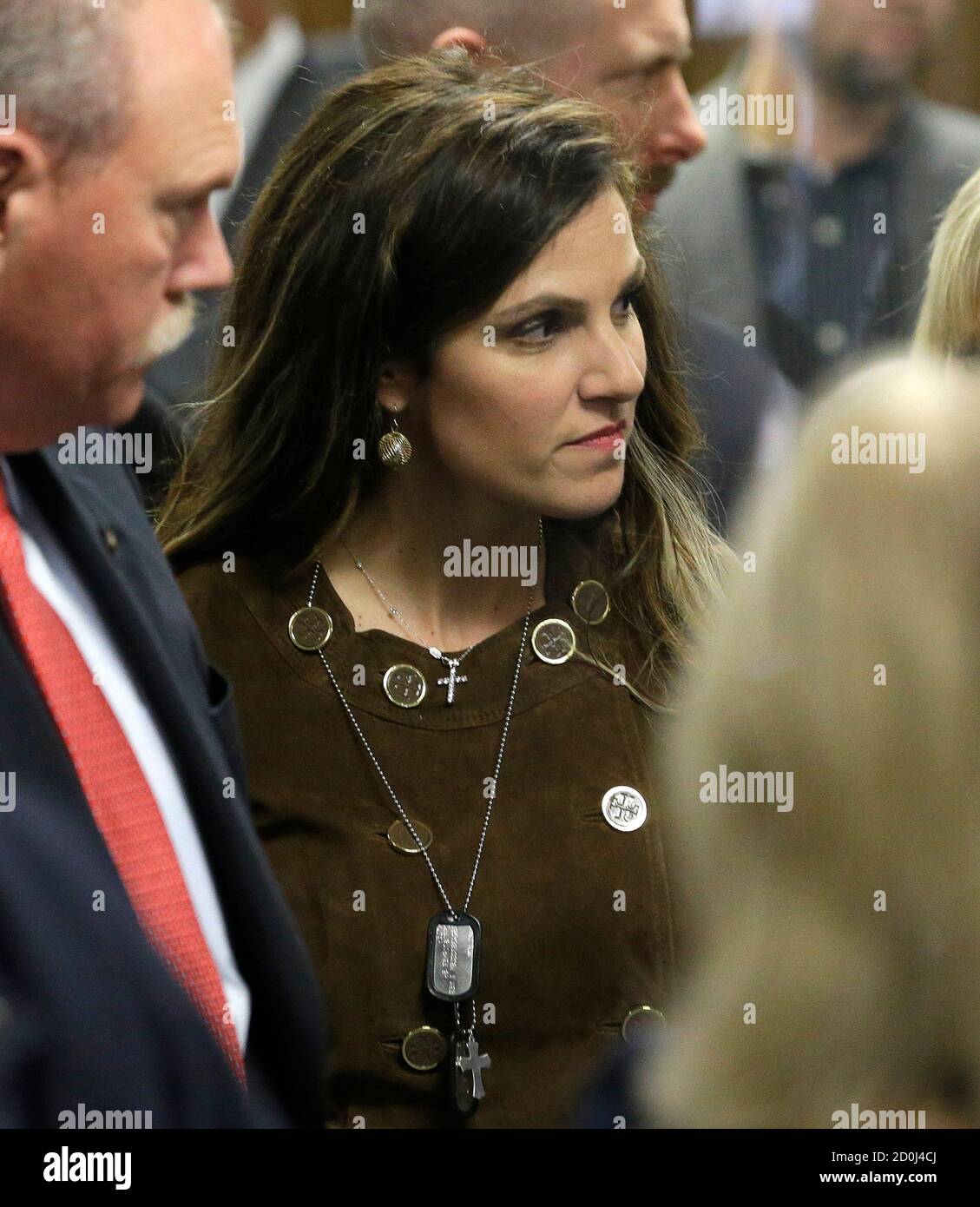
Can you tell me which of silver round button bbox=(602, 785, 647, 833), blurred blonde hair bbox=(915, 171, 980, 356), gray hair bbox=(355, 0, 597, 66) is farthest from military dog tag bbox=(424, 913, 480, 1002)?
gray hair bbox=(355, 0, 597, 66)

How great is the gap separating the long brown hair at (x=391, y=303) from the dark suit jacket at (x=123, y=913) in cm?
17

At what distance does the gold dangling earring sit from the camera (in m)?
1.23

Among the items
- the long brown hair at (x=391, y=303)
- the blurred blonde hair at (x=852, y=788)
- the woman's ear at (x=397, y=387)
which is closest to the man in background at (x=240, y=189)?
the long brown hair at (x=391, y=303)

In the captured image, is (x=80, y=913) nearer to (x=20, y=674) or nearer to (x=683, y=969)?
(x=20, y=674)

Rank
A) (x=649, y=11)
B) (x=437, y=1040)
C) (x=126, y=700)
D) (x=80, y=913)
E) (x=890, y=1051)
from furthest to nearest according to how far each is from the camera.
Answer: (x=649, y=11) → (x=437, y=1040) → (x=126, y=700) → (x=80, y=913) → (x=890, y=1051)

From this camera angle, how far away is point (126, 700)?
0.99 metres

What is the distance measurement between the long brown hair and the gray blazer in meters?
0.11

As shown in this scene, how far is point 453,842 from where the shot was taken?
1173 millimetres

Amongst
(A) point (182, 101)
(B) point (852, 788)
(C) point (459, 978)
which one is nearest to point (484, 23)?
(A) point (182, 101)

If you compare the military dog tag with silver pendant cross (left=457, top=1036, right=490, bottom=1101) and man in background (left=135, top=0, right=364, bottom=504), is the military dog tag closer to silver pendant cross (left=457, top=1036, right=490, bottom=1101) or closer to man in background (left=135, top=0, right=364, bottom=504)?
silver pendant cross (left=457, top=1036, right=490, bottom=1101)

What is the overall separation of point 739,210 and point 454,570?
1.47 feet

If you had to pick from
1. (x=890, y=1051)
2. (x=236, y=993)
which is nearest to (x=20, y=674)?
(x=236, y=993)

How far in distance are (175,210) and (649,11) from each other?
62cm
